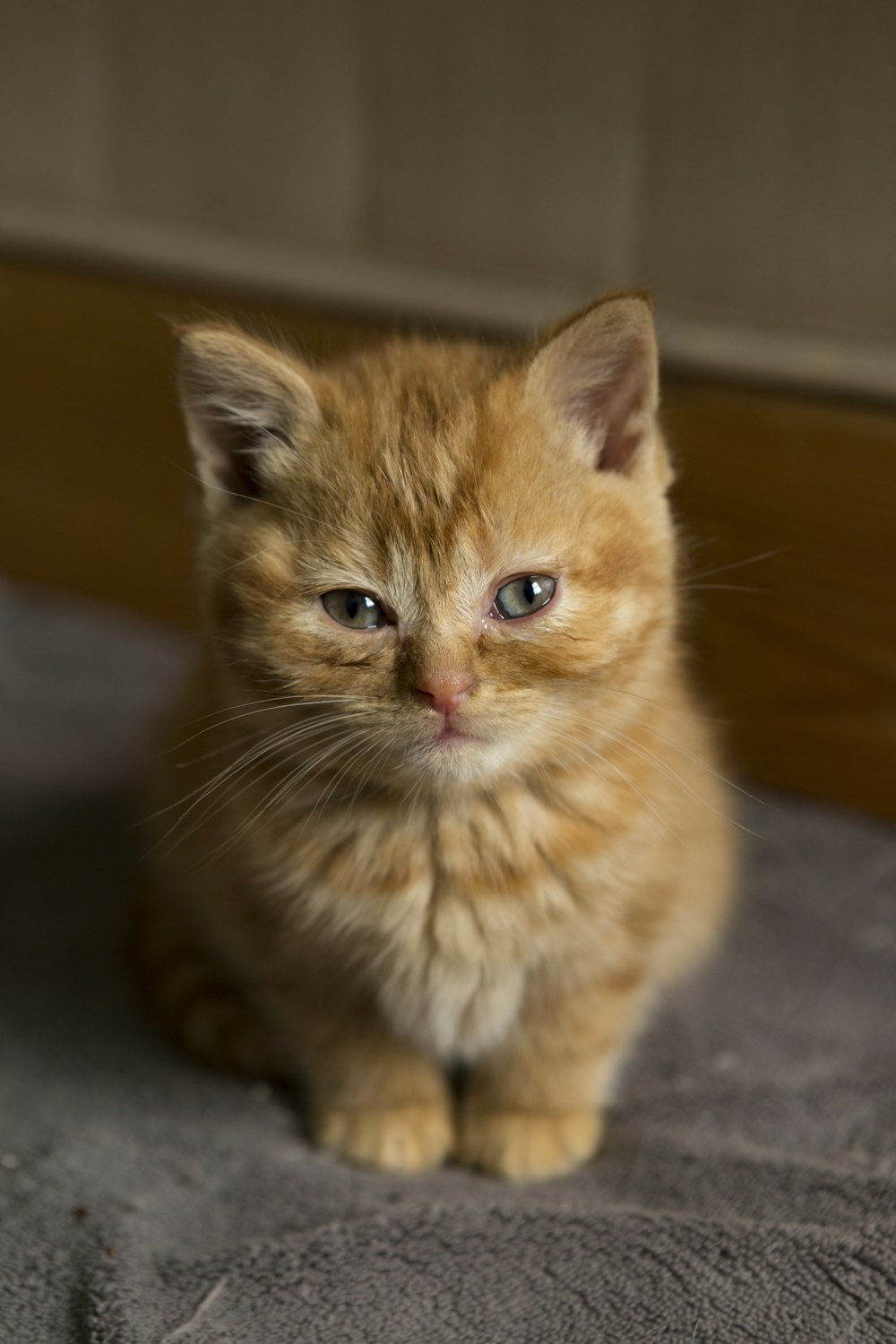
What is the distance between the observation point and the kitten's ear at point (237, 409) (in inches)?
47.1

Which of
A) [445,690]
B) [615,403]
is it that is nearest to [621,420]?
[615,403]

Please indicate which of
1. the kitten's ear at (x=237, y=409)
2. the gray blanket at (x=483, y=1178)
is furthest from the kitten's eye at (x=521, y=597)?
the gray blanket at (x=483, y=1178)

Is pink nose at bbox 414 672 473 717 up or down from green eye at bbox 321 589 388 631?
down

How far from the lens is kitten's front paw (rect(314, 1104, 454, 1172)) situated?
4.51 feet

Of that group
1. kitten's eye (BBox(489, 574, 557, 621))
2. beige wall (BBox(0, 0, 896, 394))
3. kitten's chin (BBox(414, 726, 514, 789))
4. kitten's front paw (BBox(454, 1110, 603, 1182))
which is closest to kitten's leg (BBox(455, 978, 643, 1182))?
kitten's front paw (BBox(454, 1110, 603, 1182))

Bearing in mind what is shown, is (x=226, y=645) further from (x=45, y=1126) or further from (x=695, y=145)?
(x=695, y=145)

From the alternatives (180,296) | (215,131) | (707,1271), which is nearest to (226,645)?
(707,1271)

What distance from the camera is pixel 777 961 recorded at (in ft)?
5.48

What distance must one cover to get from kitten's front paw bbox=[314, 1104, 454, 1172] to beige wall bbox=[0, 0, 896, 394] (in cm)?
100

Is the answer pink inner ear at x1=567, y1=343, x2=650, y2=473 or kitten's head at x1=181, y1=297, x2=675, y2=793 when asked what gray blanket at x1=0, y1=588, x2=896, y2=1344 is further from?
pink inner ear at x1=567, y1=343, x2=650, y2=473

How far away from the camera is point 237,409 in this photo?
1244 millimetres

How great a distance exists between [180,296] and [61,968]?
106cm

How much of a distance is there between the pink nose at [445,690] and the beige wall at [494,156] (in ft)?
2.58

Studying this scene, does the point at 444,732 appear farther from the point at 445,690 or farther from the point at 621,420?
the point at 621,420
